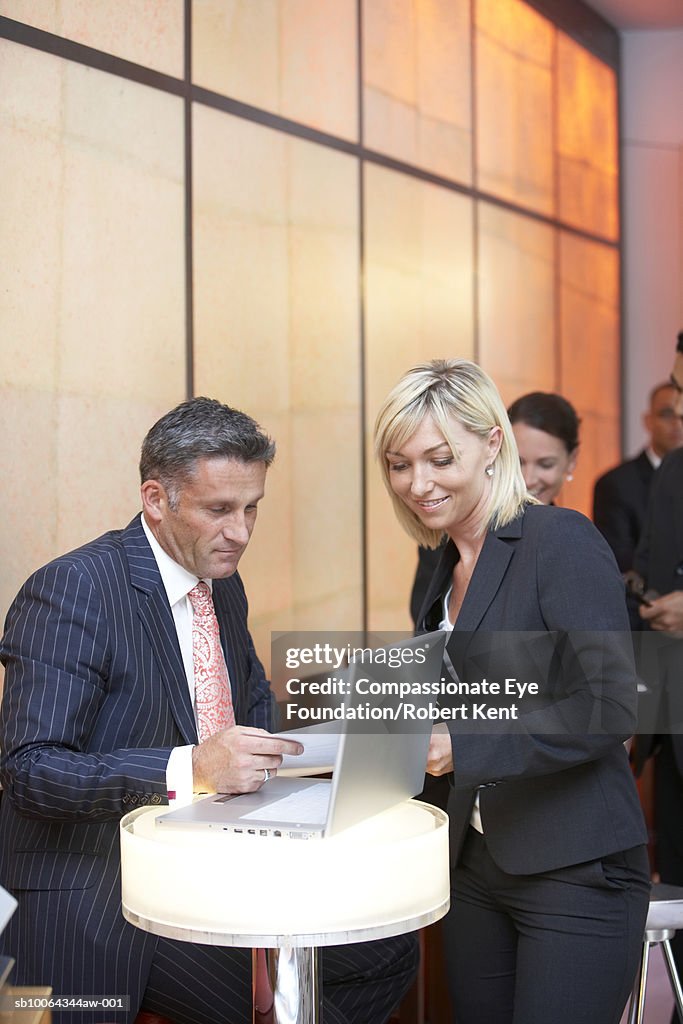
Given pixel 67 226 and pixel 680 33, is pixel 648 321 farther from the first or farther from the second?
pixel 67 226

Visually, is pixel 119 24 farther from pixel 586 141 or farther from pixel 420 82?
pixel 586 141

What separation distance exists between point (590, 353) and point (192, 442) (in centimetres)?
556

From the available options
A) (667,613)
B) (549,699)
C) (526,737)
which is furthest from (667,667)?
(526,737)

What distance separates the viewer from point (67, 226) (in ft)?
11.0

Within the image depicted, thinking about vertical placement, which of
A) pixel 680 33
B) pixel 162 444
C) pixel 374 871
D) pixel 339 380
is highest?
pixel 680 33

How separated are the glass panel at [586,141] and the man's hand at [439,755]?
5.68 m

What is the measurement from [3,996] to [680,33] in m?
7.65

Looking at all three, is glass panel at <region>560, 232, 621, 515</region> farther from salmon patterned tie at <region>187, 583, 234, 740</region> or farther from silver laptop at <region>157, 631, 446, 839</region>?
silver laptop at <region>157, 631, 446, 839</region>

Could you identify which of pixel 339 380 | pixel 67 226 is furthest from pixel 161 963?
pixel 339 380

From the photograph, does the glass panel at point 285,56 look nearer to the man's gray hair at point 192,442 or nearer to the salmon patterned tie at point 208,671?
the man's gray hair at point 192,442

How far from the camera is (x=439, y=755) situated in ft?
6.46

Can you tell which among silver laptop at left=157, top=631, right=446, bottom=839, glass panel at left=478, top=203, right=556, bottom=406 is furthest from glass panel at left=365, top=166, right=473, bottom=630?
silver laptop at left=157, top=631, right=446, bottom=839

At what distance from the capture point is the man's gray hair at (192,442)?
2402 mm

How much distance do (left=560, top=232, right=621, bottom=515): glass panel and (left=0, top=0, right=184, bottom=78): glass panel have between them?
12.5 feet
